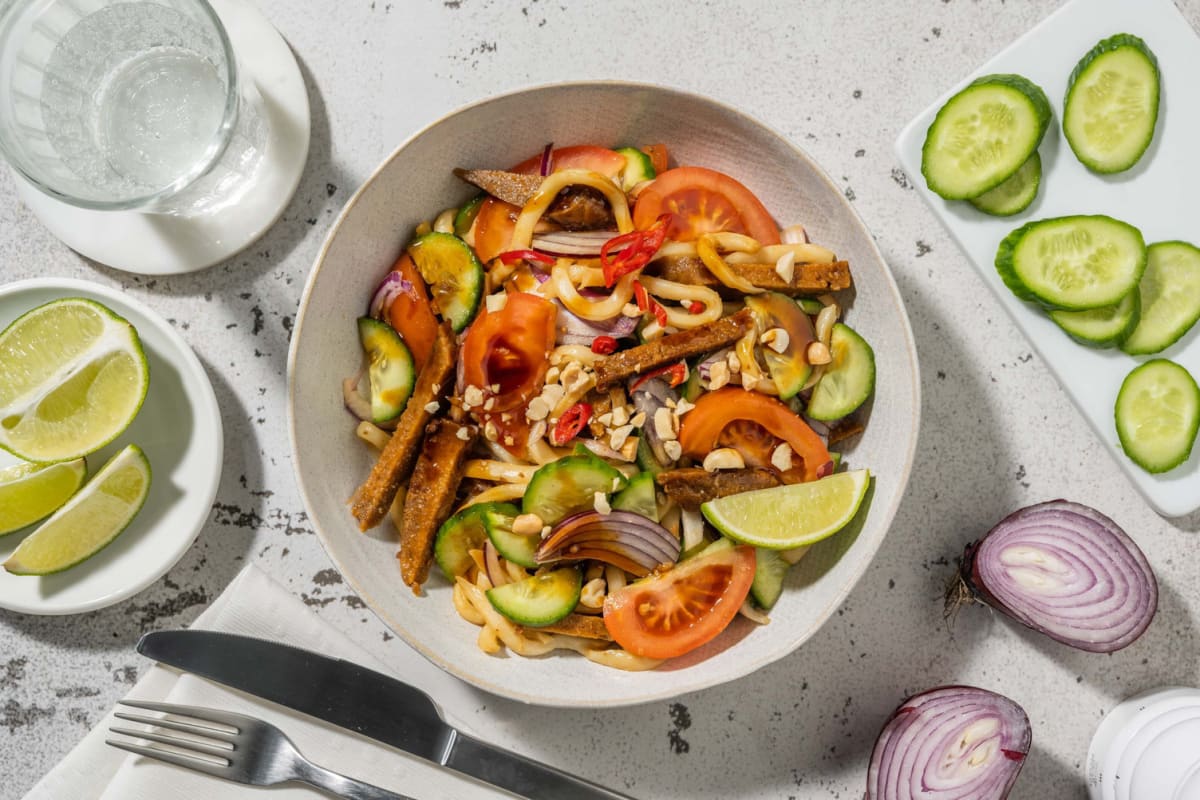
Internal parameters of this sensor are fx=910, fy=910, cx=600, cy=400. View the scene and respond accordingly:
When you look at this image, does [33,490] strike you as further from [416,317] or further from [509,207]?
[509,207]

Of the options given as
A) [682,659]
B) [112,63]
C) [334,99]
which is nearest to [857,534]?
[682,659]

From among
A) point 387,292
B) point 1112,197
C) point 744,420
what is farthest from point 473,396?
point 1112,197

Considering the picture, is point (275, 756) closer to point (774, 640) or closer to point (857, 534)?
point (774, 640)

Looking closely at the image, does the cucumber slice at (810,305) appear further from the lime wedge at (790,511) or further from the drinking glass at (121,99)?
the drinking glass at (121,99)

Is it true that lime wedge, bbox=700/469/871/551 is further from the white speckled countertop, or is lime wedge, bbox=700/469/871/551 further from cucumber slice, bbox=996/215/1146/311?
cucumber slice, bbox=996/215/1146/311

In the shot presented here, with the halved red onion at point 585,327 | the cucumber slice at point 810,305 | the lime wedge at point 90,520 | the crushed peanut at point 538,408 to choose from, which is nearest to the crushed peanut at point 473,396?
the crushed peanut at point 538,408

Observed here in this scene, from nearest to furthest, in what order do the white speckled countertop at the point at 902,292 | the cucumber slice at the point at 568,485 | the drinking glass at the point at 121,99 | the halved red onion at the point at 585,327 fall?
1. the cucumber slice at the point at 568,485
2. the halved red onion at the point at 585,327
3. the drinking glass at the point at 121,99
4. the white speckled countertop at the point at 902,292

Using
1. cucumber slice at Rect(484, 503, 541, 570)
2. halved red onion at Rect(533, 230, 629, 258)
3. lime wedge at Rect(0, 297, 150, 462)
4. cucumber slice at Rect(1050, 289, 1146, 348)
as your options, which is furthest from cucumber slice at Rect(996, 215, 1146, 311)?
lime wedge at Rect(0, 297, 150, 462)
